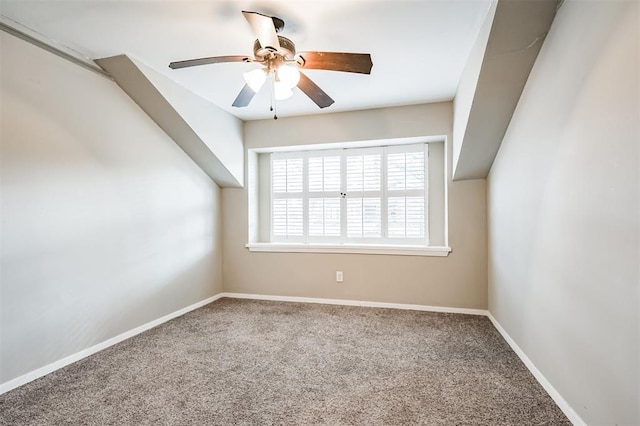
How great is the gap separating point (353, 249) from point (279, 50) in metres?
2.41

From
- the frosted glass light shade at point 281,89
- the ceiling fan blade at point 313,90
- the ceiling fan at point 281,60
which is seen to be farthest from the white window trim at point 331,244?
the ceiling fan at point 281,60

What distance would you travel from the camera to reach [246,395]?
1863mm

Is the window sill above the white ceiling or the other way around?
the other way around

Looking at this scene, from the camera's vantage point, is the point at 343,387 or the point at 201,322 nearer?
the point at 343,387

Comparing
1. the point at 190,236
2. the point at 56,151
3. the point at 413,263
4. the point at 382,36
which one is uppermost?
the point at 382,36

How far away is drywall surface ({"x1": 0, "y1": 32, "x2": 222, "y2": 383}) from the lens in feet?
6.50

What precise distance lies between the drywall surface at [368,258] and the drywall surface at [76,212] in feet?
2.98

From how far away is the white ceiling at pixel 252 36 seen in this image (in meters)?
1.83

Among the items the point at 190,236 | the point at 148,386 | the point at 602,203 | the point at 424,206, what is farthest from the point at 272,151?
the point at 602,203

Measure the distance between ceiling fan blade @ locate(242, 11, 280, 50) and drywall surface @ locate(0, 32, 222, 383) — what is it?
1.65 meters

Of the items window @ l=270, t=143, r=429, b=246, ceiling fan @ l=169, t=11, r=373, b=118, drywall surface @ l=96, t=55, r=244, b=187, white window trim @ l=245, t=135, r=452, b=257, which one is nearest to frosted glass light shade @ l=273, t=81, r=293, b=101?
ceiling fan @ l=169, t=11, r=373, b=118

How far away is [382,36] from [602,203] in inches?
64.6

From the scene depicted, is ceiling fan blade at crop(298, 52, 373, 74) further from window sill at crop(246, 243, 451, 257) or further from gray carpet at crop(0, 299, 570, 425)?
window sill at crop(246, 243, 451, 257)

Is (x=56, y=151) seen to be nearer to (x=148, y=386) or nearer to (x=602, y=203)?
(x=148, y=386)
